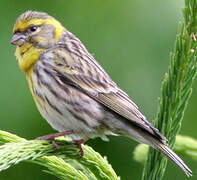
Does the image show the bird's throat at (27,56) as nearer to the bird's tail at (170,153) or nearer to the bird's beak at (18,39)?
the bird's beak at (18,39)

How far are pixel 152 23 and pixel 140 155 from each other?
152 cm

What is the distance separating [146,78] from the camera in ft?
13.9

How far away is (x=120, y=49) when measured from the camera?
417 centimetres

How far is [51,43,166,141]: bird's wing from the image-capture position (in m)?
3.62

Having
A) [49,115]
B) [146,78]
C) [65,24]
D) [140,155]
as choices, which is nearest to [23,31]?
[65,24]

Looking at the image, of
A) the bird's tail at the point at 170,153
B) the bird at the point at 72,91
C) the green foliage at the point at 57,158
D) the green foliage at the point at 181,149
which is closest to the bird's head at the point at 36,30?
the bird at the point at 72,91

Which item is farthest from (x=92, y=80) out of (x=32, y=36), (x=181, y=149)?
(x=181, y=149)

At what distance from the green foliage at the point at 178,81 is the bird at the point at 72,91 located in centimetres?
34

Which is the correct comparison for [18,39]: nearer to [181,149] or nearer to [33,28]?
[33,28]

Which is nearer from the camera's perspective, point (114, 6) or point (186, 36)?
point (186, 36)

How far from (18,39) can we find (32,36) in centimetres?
17

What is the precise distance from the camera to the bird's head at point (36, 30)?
392cm

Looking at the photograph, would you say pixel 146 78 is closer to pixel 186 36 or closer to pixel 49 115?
pixel 49 115

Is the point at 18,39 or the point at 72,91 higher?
the point at 18,39
